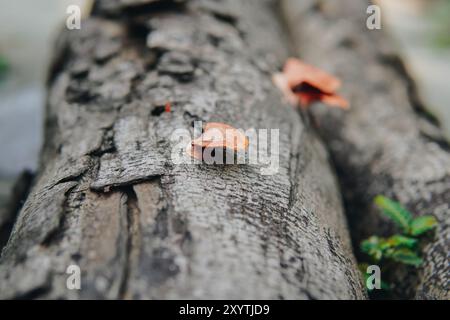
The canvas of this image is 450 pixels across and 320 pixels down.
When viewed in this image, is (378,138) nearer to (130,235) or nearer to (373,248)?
(373,248)

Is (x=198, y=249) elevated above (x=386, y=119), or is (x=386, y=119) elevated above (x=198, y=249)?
(x=386, y=119)

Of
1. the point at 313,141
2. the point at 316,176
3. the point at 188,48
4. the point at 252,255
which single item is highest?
the point at 188,48

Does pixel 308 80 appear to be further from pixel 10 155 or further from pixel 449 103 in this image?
pixel 449 103

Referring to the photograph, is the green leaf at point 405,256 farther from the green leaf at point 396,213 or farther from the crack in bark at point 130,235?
the crack in bark at point 130,235

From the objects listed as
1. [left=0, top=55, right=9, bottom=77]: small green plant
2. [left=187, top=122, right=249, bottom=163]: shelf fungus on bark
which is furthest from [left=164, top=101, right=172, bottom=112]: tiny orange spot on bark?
[left=0, top=55, right=9, bottom=77]: small green plant

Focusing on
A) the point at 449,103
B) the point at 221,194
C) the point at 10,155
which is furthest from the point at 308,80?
the point at 449,103

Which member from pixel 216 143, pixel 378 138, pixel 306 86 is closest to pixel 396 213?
pixel 378 138

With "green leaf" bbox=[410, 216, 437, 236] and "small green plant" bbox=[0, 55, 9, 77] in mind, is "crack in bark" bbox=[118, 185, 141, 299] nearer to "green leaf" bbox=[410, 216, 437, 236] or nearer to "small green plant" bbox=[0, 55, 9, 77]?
"green leaf" bbox=[410, 216, 437, 236]
